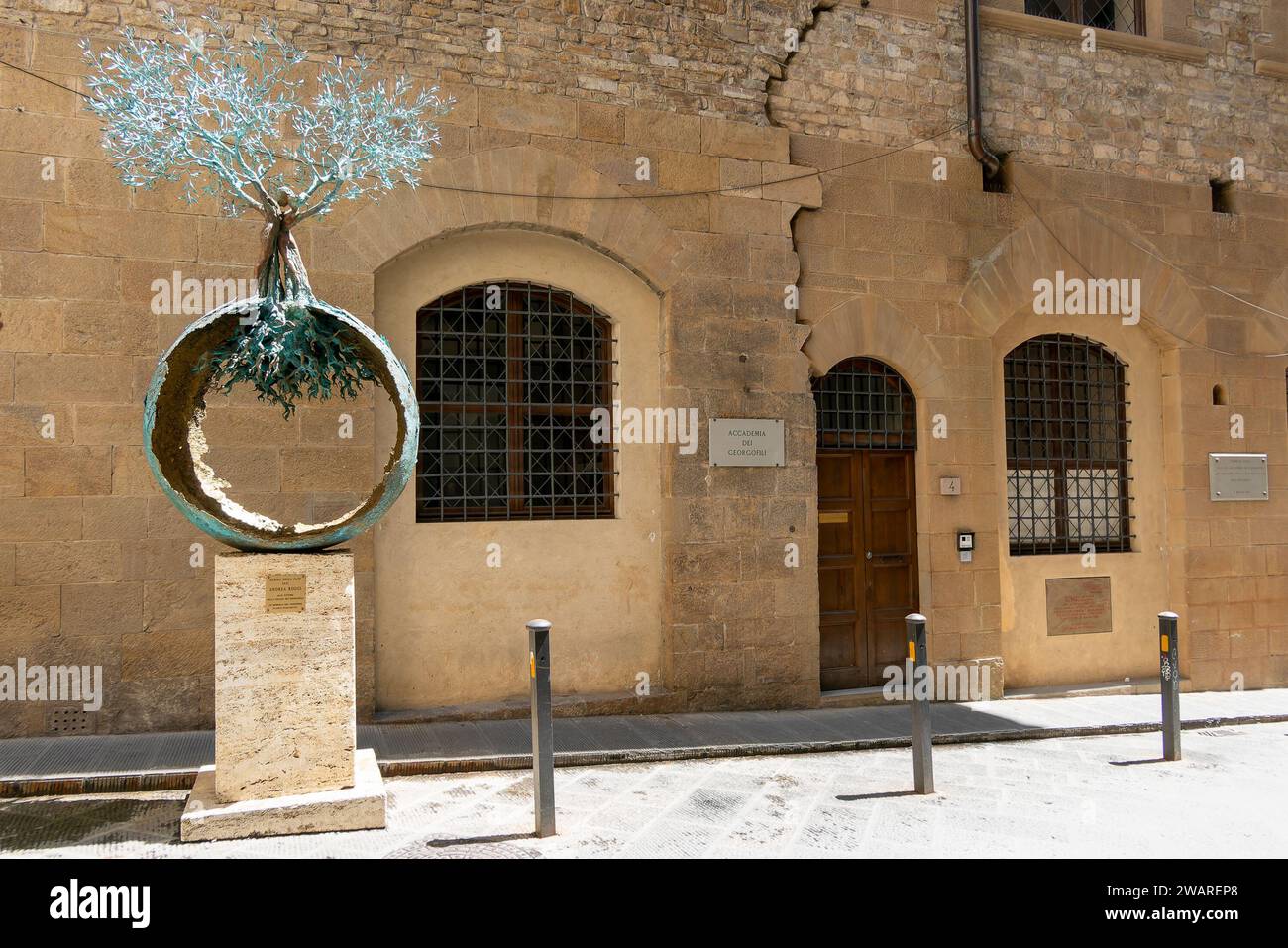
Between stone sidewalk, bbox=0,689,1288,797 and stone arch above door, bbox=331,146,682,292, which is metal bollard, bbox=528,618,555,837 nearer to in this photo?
stone sidewalk, bbox=0,689,1288,797

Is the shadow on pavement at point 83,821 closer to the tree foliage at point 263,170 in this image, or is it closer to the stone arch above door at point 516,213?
the tree foliage at point 263,170

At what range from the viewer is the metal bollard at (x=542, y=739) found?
4887mm

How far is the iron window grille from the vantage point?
8820 mm

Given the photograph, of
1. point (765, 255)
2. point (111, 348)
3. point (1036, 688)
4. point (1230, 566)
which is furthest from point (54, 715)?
point (1230, 566)

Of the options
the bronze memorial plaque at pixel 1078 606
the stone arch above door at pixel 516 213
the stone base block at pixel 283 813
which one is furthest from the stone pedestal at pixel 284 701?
the bronze memorial plaque at pixel 1078 606

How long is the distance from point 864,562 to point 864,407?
1317 mm

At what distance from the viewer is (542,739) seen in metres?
4.94

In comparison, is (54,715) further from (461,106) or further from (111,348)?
(461,106)

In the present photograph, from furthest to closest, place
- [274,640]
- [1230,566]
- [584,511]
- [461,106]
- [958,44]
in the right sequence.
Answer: [1230,566] → [958,44] → [584,511] → [461,106] → [274,640]

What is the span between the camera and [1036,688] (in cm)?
933

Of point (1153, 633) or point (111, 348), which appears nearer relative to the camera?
point (111, 348)

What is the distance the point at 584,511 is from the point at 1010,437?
13.3ft

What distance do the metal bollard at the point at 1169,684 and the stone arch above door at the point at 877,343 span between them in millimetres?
2929

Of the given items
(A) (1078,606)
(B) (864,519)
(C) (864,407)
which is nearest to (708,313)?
(C) (864,407)
